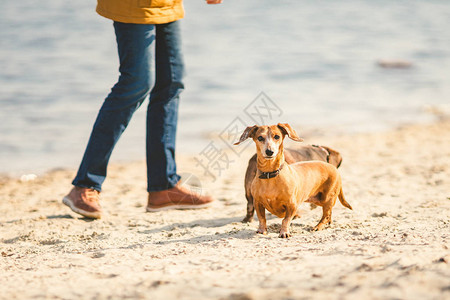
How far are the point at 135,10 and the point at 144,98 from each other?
0.67m

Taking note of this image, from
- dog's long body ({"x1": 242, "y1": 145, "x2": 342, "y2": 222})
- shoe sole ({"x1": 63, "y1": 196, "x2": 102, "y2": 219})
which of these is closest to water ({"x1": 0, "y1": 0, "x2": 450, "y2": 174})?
shoe sole ({"x1": 63, "y1": 196, "x2": 102, "y2": 219})

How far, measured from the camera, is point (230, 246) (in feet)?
11.2

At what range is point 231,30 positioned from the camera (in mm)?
17672

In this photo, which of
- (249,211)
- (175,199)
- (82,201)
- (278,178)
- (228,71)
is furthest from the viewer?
(228,71)

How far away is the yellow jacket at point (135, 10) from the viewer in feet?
12.8

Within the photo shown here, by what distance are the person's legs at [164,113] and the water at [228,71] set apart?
3032mm

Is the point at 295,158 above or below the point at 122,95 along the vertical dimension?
below

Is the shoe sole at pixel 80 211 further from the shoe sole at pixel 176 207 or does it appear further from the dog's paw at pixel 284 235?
the dog's paw at pixel 284 235

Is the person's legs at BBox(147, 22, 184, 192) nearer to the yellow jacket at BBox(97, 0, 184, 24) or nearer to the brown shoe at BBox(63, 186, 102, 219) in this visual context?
the yellow jacket at BBox(97, 0, 184, 24)

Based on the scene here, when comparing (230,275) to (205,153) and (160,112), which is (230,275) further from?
(205,153)

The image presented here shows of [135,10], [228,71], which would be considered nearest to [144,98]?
[135,10]

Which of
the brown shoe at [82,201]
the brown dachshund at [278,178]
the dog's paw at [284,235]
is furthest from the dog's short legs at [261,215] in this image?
the brown shoe at [82,201]

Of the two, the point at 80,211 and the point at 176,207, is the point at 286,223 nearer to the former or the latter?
the point at 176,207

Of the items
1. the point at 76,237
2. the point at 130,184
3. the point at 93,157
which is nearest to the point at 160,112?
the point at 93,157
